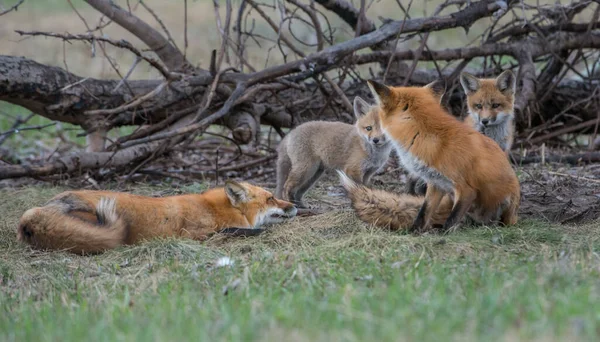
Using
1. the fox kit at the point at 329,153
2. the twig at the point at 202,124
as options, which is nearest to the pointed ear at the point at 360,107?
the fox kit at the point at 329,153

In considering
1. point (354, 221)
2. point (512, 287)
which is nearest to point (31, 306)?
point (512, 287)

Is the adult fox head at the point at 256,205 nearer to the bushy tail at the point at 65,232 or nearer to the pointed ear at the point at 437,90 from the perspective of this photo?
the bushy tail at the point at 65,232

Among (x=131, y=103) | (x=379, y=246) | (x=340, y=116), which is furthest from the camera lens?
(x=340, y=116)

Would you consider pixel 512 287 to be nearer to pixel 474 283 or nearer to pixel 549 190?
pixel 474 283

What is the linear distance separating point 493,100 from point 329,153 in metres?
1.85

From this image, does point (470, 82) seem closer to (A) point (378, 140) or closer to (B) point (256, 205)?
(A) point (378, 140)

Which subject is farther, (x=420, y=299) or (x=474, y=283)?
(x=474, y=283)

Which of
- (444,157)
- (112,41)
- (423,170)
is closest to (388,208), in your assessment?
(423,170)

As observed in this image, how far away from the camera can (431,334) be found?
2.64 m

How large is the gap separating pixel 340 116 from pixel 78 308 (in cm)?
643

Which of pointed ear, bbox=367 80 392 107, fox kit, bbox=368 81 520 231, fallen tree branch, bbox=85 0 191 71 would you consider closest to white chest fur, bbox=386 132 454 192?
fox kit, bbox=368 81 520 231

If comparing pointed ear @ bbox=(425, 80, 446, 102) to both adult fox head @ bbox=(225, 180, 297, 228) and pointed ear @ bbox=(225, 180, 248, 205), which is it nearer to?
adult fox head @ bbox=(225, 180, 297, 228)

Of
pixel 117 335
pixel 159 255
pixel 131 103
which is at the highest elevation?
pixel 131 103

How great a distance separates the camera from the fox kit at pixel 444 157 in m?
5.43
